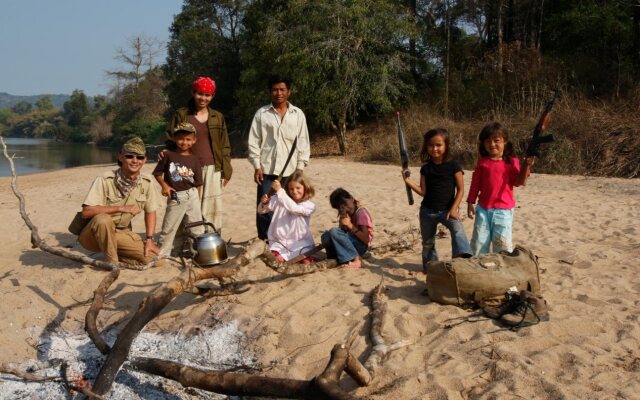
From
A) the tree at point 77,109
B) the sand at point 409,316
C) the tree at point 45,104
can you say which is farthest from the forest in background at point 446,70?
the tree at point 45,104

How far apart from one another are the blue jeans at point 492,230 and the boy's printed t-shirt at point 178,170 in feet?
8.78

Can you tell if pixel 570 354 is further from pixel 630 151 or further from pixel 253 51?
pixel 253 51

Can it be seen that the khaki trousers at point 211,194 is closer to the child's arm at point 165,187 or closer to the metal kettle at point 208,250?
the child's arm at point 165,187

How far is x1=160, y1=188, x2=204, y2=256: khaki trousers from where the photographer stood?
5.15 metres

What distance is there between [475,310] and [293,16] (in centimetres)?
1788

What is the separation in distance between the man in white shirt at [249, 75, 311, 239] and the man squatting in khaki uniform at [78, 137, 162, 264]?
1073mm

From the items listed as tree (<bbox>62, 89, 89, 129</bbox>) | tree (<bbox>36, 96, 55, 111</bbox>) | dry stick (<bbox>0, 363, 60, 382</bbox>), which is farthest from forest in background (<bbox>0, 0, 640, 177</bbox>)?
tree (<bbox>36, 96, 55, 111</bbox>)

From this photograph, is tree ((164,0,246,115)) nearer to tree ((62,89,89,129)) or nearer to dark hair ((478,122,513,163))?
dark hair ((478,122,513,163))

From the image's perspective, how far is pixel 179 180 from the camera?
5086 mm

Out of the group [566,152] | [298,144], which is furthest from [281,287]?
[566,152]

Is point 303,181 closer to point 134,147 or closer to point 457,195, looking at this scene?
point 457,195

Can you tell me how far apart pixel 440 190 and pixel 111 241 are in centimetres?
300

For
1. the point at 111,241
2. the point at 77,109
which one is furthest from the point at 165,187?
the point at 77,109

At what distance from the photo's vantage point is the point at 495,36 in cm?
2339
